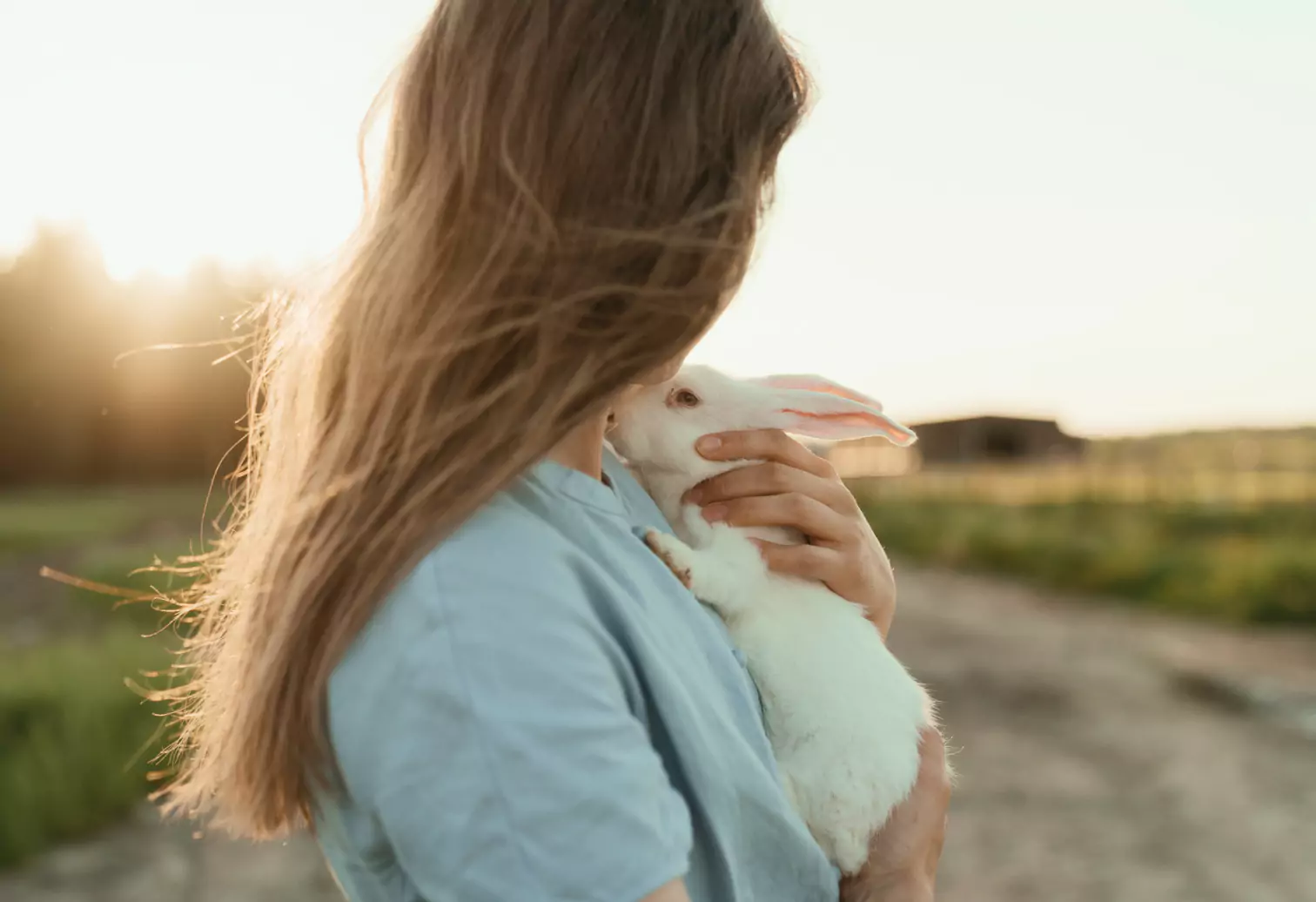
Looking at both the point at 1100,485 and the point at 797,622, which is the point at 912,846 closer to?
the point at 797,622

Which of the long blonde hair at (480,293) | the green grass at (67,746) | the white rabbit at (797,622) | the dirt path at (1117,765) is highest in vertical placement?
the long blonde hair at (480,293)

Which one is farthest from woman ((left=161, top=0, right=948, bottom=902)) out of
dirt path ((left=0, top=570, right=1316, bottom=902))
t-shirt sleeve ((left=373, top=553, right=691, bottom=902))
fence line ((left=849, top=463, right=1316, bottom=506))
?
fence line ((left=849, top=463, right=1316, bottom=506))

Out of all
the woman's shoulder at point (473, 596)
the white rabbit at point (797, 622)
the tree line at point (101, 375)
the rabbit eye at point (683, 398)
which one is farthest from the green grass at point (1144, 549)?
the woman's shoulder at point (473, 596)

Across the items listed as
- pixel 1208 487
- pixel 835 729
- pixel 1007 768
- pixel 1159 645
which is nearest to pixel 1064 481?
pixel 1208 487

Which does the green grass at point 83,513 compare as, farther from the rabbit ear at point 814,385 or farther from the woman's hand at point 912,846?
the woman's hand at point 912,846

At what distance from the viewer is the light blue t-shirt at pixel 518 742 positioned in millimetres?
959

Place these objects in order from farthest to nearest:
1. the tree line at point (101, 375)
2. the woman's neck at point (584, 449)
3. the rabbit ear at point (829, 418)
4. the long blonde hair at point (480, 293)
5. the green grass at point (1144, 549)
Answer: the tree line at point (101, 375), the green grass at point (1144, 549), the rabbit ear at point (829, 418), the woman's neck at point (584, 449), the long blonde hair at point (480, 293)

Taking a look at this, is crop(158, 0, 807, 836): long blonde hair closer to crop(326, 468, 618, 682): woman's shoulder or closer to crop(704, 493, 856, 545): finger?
crop(326, 468, 618, 682): woman's shoulder

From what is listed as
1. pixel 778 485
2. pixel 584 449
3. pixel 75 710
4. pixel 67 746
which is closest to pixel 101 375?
pixel 75 710

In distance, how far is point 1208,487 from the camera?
61.7ft

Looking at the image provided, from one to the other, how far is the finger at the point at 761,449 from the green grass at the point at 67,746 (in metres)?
4.00

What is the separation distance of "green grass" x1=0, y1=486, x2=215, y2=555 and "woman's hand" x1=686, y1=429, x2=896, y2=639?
39.2 ft

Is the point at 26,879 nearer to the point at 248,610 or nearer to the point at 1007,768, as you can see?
the point at 248,610

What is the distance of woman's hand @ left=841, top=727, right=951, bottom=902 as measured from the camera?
1.56 metres
